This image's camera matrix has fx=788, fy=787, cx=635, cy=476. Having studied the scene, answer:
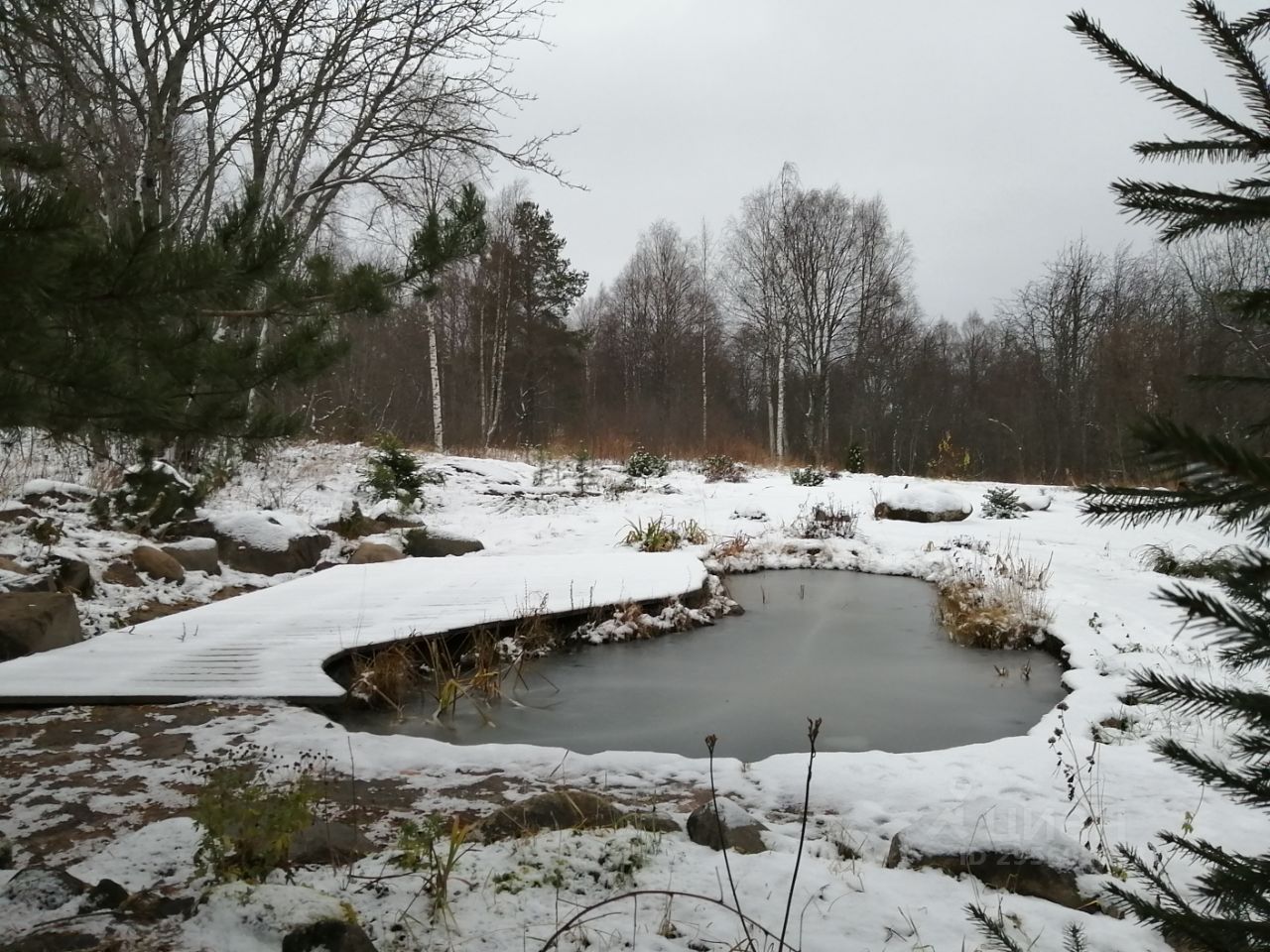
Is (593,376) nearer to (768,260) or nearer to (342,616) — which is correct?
(768,260)

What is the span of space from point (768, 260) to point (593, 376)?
311 inches

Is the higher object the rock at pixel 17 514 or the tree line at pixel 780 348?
the tree line at pixel 780 348

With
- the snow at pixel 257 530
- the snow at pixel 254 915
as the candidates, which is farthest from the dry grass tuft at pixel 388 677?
the snow at pixel 257 530

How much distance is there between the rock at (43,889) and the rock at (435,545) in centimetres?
666

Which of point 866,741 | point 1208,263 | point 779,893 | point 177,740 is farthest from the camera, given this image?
point 1208,263

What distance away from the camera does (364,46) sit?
898 centimetres

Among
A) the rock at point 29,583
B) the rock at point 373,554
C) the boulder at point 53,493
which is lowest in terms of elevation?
the rock at point 373,554


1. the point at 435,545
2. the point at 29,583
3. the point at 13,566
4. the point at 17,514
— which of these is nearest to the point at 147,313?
the point at 29,583

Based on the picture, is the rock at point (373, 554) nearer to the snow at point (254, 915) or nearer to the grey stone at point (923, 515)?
the snow at point (254, 915)

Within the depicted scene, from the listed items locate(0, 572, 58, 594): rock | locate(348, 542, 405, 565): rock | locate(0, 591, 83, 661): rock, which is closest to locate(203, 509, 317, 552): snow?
locate(348, 542, 405, 565): rock

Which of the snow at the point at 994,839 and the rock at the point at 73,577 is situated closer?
the snow at the point at 994,839

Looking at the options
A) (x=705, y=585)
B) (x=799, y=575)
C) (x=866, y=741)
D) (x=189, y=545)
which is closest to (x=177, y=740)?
(x=866, y=741)

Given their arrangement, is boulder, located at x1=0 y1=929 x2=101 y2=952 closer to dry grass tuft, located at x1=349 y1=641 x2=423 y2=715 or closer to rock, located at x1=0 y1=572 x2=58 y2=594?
dry grass tuft, located at x1=349 y1=641 x2=423 y2=715

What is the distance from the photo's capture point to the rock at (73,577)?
19.2ft
